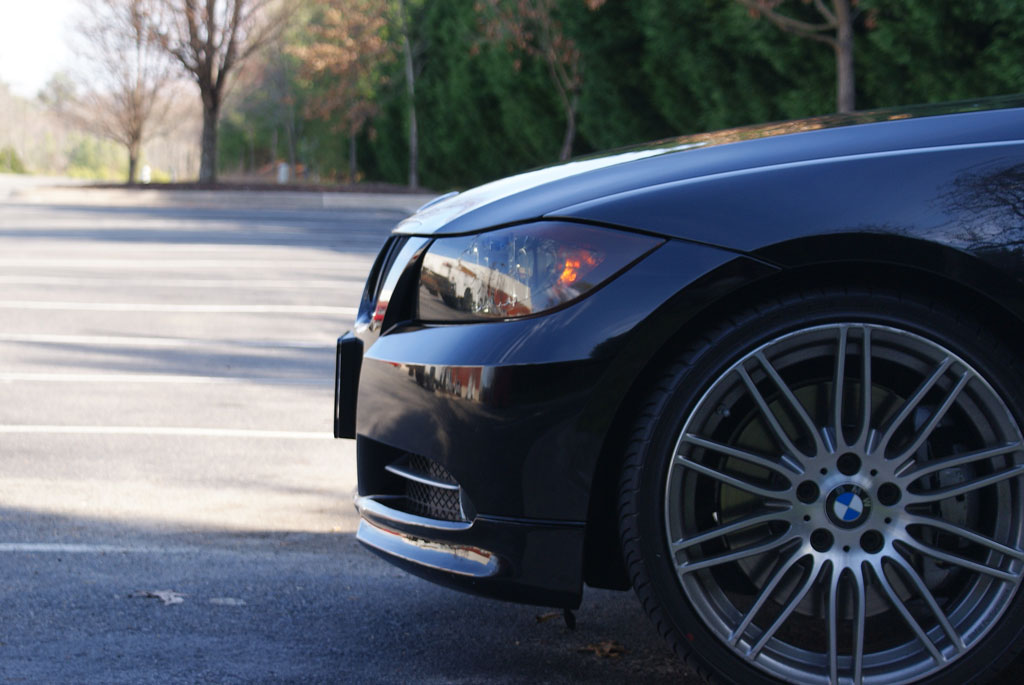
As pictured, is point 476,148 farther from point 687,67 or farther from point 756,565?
point 756,565

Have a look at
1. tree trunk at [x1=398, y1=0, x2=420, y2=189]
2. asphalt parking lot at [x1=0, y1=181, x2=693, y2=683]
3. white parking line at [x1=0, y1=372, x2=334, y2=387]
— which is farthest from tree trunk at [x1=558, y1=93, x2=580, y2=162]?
white parking line at [x1=0, y1=372, x2=334, y2=387]

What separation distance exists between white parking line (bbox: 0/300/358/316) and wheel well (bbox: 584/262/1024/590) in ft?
23.0

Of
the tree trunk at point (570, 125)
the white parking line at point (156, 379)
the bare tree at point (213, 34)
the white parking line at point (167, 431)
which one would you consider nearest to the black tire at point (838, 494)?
the white parking line at point (167, 431)

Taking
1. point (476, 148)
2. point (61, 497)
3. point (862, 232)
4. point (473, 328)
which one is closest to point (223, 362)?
point (61, 497)

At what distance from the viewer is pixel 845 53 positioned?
49.6 feet

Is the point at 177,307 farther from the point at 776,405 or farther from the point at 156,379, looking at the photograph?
the point at 776,405

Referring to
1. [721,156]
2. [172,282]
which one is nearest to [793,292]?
[721,156]

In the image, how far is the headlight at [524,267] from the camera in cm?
230

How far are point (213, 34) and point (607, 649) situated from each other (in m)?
29.0

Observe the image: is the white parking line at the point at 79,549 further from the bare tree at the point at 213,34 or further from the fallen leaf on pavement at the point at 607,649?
the bare tree at the point at 213,34

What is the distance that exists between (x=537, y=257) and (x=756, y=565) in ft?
2.56

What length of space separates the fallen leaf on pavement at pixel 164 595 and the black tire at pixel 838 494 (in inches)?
56.7

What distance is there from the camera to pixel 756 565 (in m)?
2.37

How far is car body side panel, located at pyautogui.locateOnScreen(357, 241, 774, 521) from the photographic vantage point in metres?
2.26
